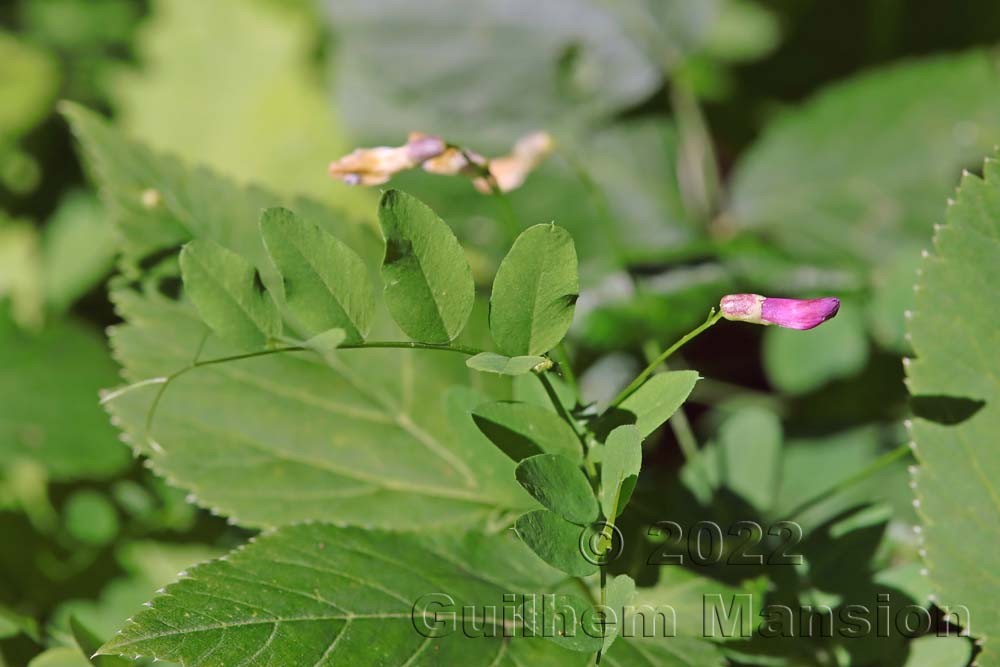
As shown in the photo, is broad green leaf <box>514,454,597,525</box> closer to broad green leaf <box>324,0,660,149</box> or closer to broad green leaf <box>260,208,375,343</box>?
broad green leaf <box>260,208,375,343</box>

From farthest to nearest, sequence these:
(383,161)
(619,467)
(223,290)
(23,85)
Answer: (23,85), (383,161), (223,290), (619,467)

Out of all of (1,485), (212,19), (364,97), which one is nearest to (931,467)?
(1,485)

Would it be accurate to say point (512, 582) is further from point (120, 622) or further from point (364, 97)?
point (364, 97)

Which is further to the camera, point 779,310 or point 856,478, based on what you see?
point 856,478

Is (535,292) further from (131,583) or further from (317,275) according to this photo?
(131,583)

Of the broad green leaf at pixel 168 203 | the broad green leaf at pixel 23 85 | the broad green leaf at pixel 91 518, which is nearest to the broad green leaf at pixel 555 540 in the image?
the broad green leaf at pixel 168 203

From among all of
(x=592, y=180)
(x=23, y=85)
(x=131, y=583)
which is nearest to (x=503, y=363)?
(x=131, y=583)

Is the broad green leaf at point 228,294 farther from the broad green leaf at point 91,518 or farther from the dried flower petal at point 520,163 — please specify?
the broad green leaf at point 91,518

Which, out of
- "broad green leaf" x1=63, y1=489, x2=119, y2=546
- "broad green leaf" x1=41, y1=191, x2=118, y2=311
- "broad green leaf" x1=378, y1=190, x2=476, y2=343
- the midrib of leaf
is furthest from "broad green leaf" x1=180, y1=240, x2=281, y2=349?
"broad green leaf" x1=41, y1=191, x2=118, y2=311
